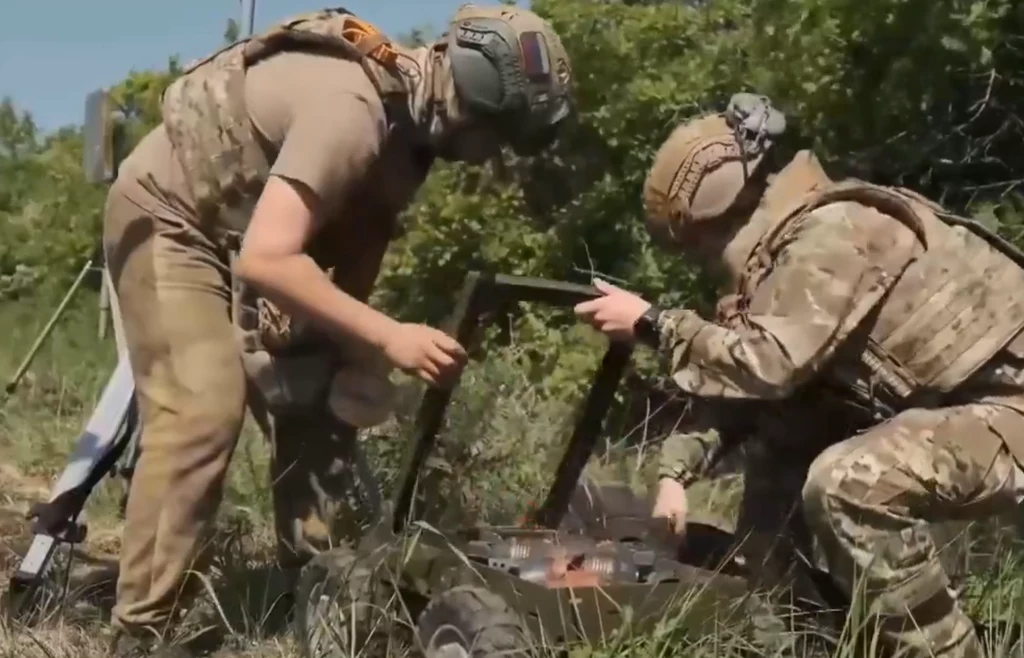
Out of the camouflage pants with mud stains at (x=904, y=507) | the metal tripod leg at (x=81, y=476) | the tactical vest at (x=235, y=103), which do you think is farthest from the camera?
the metal tripod leg at (x=81, y=476)

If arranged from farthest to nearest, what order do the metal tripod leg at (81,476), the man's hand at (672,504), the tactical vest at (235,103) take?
the metal tripod leg at (81,476) → the man's hand at (672,504) → the tactical vest at (235,103)

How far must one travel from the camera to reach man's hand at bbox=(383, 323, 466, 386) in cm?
341

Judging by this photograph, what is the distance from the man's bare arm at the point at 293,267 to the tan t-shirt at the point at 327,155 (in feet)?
0.17

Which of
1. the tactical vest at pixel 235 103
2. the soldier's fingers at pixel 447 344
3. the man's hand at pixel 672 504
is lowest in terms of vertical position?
the man's hand at pixel 672 504

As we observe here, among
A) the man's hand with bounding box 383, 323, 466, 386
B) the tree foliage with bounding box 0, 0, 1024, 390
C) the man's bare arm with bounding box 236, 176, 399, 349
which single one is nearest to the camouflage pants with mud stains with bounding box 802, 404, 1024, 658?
the man's hand with bounding box 383, 323, 466, 386

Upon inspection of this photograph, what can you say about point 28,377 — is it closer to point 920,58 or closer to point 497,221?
point 497,221

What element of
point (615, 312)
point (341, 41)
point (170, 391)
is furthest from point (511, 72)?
point (170, 391)

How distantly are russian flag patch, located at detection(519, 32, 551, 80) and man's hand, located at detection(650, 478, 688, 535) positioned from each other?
1.21 metres

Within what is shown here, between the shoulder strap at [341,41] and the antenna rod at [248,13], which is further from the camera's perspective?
the antenna rod at [248,13]

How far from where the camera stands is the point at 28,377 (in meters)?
9.10

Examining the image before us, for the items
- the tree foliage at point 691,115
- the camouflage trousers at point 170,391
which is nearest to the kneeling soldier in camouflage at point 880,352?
the camouflage trousers at point 170,391

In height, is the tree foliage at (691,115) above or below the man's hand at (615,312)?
below

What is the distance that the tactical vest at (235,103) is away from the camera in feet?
12.4

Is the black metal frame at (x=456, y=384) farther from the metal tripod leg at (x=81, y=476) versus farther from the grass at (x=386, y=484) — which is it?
the metal tripod leg at (x=81, y=476)
